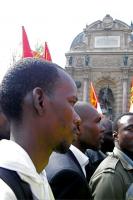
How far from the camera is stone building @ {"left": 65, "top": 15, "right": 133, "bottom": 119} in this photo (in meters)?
30.5

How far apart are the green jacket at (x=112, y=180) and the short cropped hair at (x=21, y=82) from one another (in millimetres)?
1324

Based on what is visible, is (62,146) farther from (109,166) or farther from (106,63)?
(106,63)

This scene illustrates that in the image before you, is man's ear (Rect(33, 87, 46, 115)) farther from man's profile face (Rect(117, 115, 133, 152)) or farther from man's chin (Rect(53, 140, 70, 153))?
man's profile face (Rect(117, 115, 133, 152))

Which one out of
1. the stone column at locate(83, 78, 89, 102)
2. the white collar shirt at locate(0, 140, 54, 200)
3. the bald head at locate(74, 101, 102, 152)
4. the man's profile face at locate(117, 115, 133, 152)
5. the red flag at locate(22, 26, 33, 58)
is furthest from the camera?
the stone column at locate(83, 78, 89, 102)

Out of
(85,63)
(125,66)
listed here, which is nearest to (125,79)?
(125,66)

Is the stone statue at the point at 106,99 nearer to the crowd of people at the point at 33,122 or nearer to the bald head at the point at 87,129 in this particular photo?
the bald head at the point at 87,129

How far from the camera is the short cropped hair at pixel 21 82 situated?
140cm

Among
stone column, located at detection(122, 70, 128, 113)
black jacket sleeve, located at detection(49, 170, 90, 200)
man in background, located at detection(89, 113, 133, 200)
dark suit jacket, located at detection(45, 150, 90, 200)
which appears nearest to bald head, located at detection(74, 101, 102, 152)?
man in background, located at detection(89, 113, 133, 200)

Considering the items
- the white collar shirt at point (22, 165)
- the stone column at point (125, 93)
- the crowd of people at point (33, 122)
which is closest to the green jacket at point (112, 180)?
the crowd of people at point (33, 122)

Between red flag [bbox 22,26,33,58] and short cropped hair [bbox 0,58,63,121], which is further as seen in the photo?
red flag [bbox 22,26,33,58]

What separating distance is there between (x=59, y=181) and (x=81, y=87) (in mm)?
28962

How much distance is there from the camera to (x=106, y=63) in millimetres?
30844

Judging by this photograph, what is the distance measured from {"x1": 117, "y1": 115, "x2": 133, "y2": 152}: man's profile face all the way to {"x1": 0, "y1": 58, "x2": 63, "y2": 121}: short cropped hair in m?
1.82

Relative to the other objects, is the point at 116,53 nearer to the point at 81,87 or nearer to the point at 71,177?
the point at 81,87
